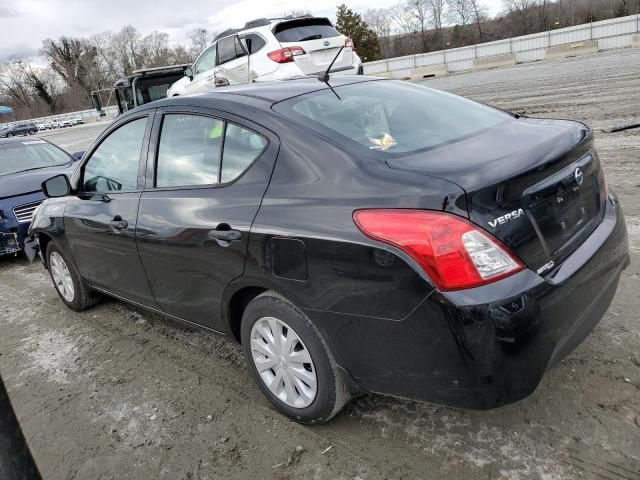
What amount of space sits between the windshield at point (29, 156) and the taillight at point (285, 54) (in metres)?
3.60

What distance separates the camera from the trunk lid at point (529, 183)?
6.59ft

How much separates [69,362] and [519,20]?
76.7m

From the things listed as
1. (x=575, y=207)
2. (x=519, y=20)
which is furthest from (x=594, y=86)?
(x=519, y=20)

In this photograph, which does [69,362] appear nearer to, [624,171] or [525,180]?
[525,180]

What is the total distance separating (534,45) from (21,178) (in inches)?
1288

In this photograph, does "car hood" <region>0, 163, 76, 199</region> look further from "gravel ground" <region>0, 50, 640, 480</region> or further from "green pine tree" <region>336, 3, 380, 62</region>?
"green pine tree" <region>336, 3, 380, 62</region>

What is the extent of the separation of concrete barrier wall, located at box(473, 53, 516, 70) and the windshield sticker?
2928 centimetres

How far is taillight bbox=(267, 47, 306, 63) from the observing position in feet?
28.9

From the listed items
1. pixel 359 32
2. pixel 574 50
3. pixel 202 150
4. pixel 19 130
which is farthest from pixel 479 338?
pixel 359 32

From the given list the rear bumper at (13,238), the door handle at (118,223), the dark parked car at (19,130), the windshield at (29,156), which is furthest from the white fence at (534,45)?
the dark parked car at (19,130)

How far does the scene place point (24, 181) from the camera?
21.9 feet

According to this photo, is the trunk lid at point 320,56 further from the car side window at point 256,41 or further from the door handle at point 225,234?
the door handle at point 225,234

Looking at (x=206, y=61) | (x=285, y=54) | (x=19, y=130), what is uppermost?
(x=206, y=61)

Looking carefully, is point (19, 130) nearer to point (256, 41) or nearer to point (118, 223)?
point (256, 41)
